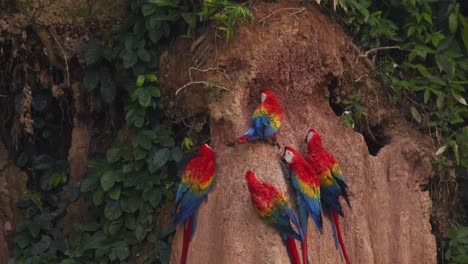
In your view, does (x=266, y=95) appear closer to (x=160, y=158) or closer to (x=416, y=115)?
(x=160, y=158)

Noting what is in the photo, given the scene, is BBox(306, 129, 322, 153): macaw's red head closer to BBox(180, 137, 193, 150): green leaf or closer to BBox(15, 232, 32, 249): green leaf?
BBox(180, 137, 193, 150): green leaf

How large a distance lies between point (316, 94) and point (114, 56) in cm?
130

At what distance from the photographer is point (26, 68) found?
19.2 feet

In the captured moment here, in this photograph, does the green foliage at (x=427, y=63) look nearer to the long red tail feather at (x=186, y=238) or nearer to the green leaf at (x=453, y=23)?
the green leaf at (x=453, y=23)

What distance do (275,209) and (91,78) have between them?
66.0 inches

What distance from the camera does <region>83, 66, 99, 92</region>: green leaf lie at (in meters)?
5.73

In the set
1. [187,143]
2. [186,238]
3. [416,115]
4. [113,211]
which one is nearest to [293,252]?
[186,238]

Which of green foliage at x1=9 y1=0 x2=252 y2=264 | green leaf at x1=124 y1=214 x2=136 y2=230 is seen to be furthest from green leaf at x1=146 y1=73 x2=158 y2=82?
green leaf at x1=124 y1=214 x2=136 y2=230

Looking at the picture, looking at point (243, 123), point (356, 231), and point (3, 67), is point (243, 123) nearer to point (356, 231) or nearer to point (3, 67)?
point (356, 231)

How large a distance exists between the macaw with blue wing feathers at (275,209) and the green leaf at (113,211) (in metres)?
1.14

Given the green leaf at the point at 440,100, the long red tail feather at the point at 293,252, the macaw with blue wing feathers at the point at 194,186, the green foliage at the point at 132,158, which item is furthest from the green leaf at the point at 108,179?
the green leaf at the point at 440,100

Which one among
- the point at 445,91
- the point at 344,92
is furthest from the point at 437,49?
the point at 344,92

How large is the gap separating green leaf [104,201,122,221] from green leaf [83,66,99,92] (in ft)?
2.48

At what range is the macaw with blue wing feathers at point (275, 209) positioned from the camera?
4758mm
